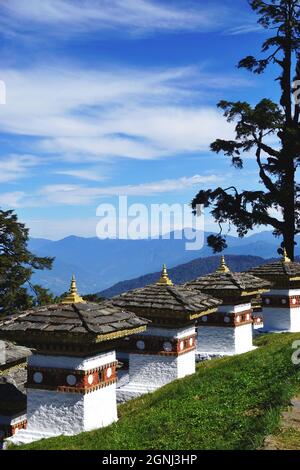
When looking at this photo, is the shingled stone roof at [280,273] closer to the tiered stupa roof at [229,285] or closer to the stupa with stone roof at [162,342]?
the tiered stupa roof at [229,285]

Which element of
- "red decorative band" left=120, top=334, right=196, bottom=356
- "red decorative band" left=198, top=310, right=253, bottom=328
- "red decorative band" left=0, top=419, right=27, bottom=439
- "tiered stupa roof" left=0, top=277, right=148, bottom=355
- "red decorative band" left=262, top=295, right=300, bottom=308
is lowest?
"red decorative band" left=0, top=419, right=27, bottom=439

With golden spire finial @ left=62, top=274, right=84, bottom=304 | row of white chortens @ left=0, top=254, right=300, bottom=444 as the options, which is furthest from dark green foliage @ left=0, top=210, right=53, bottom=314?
golden spire finial @ left=62, top=274, right=84, bottom=304

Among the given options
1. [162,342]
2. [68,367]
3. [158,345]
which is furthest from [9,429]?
[162,342]

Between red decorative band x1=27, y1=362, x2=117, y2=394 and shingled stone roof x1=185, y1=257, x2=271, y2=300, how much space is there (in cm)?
584

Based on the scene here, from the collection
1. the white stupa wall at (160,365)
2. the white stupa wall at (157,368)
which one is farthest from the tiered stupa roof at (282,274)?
the white stupa wall at (157,368)

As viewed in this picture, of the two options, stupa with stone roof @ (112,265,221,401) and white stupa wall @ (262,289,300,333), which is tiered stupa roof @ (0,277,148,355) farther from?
white stupa wall @ (262,289,300,333)

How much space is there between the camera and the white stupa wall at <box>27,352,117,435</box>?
35.4 ft

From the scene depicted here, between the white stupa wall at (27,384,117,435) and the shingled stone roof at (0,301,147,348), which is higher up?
the shingled stone roof at (0,301,147,348)

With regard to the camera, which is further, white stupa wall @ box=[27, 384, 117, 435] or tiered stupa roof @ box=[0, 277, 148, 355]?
white stupa wall @ box=[27, 384, 117, 435]

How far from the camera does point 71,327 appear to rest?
10680mm

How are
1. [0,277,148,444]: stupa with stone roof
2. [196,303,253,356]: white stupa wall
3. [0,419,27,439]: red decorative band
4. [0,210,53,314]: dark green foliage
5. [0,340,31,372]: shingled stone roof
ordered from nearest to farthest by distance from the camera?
[0,277,148,444]: stupa with stone roof
[0,419,27,439]: red decorative band
[0,340,31,372]: shingled stone roof
[196,303,253,356]: white stupa wall
[0,210,53,314]: dark green foliage

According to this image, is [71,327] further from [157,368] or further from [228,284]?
[228,284]

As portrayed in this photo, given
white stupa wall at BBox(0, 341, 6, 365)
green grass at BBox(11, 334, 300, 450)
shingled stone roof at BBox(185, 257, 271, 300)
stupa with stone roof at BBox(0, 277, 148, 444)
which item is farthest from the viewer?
shingled stone roof at BBox(185, 257, 271, 300)

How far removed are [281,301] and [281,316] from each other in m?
0.52
